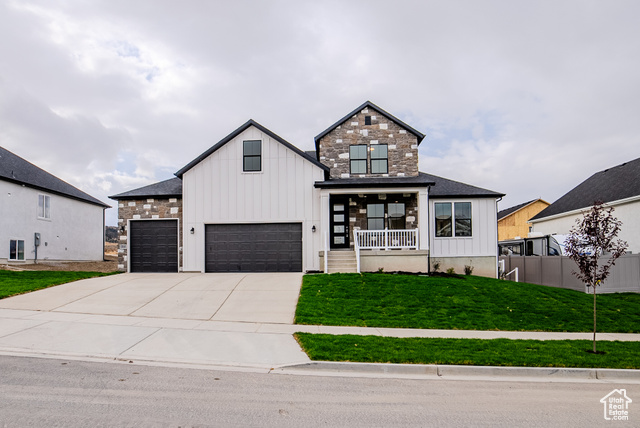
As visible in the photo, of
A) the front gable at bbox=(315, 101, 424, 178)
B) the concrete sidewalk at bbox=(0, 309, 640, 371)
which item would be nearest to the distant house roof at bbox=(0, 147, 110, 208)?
the concrete sidewalk at bbox=(0, 309, 640, 371)

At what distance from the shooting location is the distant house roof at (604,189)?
24209 mm

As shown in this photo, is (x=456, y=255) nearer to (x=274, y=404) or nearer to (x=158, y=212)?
(x=158, y=212)

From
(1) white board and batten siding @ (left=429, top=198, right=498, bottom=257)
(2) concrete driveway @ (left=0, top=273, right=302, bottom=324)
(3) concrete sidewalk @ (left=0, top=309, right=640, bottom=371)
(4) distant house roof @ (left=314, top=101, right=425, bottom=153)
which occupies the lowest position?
(3) concrete sidewalk @ (left=0, top=309, right=640, bottom=371)

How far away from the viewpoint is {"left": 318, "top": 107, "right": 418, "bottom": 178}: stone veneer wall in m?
20.2

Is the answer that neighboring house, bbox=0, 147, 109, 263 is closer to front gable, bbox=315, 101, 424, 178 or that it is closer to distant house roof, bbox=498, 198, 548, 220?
front gable, bbox=315, 101, 424, 178

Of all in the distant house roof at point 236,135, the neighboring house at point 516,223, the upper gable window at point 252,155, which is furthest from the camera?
the neighboring house at point 516,223

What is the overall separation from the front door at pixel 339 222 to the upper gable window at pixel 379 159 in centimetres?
208

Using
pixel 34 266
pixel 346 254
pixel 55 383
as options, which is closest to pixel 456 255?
pixel 346 254

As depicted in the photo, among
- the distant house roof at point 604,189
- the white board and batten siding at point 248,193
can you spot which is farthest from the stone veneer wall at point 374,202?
the distant house roof at point 604,189

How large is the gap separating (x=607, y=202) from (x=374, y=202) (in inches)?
601

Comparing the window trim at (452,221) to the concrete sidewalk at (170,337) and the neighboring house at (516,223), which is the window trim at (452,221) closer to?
the concrete sidewalk at (170,337)

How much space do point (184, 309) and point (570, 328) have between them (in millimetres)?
10502

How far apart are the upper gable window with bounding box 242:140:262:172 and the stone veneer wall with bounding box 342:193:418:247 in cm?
463

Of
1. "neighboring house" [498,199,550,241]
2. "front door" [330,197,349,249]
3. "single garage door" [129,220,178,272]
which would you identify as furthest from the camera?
"neighboring house" [498,199,550,241]
